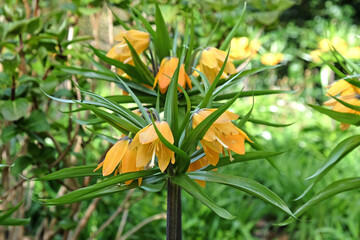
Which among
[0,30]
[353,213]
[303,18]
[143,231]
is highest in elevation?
[0,30]

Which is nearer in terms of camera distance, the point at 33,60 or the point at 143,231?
the point at 33,60

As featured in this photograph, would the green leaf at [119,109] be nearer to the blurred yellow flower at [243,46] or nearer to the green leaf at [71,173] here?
the green leaf at [71,173]

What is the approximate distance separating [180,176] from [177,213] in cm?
11

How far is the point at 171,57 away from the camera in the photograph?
0.78m

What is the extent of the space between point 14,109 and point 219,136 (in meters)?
0.61

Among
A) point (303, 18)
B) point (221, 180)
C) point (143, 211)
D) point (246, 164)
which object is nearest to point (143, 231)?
point (143, 211)

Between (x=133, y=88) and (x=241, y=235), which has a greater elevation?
(x=133, y=88)

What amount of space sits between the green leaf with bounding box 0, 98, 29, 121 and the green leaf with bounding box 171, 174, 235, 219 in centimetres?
55

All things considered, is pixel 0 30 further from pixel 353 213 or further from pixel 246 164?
pixel 246 164

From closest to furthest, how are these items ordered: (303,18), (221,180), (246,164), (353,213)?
(221,180) → (353,213) → (246,164) → (303,18)

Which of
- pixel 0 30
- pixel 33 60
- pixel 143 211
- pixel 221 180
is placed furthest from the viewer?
pixel 143 211

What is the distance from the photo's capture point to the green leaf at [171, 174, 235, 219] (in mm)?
577

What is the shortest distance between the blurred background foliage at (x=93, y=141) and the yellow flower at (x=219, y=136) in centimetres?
23

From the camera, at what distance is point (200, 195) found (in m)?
0.58
